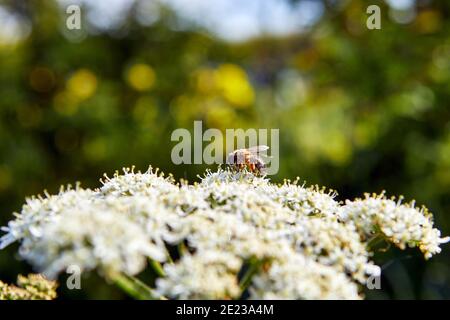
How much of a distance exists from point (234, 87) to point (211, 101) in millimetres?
312

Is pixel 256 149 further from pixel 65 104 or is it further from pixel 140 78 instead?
pixel 65 104

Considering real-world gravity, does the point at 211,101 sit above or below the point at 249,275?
above

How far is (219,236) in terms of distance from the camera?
2.06 meters

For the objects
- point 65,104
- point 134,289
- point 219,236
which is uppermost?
point 65,104

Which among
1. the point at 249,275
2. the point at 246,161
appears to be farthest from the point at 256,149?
the point at 249,275

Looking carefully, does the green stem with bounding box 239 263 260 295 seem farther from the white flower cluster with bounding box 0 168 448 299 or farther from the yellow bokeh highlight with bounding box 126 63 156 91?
the yellow bokeh highlight with bounding box 126 63 156 91

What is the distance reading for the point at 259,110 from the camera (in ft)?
27.2

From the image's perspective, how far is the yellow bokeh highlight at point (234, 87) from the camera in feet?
26.4

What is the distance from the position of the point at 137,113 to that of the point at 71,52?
110 cm

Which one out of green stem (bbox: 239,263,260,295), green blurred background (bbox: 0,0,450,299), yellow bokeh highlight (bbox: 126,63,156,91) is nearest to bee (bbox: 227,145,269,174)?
green stem (bbox: 239,263,260,295)

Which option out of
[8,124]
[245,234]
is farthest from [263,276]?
[8,124]

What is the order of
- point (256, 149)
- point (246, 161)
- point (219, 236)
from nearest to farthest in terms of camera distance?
point (219, 236), point (246, 161), point (256, 149)
